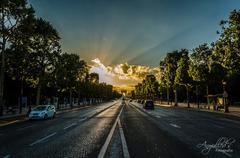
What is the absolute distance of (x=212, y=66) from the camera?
182 ft

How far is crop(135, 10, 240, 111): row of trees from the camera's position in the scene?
34.6m

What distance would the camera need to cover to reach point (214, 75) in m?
57.2

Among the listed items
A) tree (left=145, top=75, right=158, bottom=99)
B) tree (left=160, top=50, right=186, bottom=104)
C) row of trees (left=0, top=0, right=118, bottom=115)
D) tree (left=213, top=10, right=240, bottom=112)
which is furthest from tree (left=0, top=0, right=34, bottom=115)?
tree (left=145, top=75, right=158, bottom=99)

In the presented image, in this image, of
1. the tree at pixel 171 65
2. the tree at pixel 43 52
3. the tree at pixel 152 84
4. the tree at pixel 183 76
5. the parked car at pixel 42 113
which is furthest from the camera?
the tree at pixel 152 84

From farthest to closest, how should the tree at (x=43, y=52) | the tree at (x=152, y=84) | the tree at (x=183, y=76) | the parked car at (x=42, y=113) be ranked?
1. the tree at (x=152, y=84)
2. the tree at (x=183, y=76)
3. the tree at (x=43, y=52)
4. the parked car at (x=42, y=113)

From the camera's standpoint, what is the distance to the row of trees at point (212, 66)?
34.6 metres

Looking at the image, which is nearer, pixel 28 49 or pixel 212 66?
pixel 28 49

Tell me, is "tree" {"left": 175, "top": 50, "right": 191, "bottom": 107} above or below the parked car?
above

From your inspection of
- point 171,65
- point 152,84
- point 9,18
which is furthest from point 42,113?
point 152,84

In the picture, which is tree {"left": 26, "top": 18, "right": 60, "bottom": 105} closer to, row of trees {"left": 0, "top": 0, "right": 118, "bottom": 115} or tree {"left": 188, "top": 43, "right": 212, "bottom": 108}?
row of trees {"left": 0, "top": 0, "right": 118, "bottom": 115}

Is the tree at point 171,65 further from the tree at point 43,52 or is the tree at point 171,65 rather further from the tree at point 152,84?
the tree at point 152,84

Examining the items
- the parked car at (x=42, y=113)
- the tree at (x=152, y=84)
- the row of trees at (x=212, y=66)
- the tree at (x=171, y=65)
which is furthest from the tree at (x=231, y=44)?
the tree at (x=152, y=84)

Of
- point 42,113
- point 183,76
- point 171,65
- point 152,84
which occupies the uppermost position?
point 171,65

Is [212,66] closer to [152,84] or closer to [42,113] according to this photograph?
[42,113]
